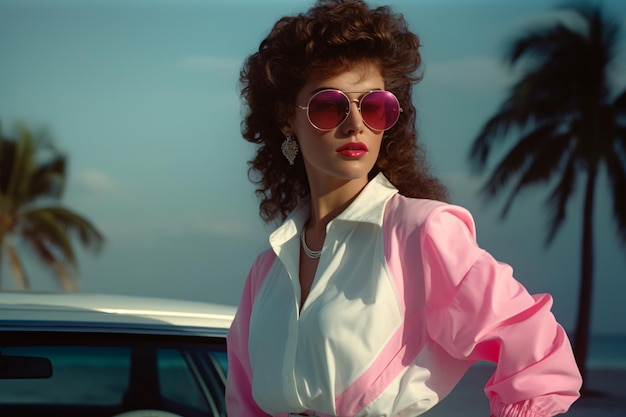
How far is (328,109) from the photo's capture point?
228 centimetres

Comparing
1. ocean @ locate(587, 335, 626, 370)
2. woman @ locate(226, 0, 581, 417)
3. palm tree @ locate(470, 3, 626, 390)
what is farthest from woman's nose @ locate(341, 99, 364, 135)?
ocean @ locate(587, 335, 626, 370)

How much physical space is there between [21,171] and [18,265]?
7.72 ft

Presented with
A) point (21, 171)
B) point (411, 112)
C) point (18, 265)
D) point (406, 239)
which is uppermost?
point (411, 112)

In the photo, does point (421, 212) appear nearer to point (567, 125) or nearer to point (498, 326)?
point (498, 326)

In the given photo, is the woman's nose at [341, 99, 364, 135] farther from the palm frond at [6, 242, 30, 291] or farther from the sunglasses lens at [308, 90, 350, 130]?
the palm frond at [6, 242, 30, 291]

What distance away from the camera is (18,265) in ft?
86.0

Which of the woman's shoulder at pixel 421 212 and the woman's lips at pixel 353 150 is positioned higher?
the woman's lips at pixel 353 150

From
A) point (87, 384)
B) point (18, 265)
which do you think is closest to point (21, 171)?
point (18, 265)

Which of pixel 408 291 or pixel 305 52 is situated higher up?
pixel 305 52

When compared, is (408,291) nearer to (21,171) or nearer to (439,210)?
(439,210)

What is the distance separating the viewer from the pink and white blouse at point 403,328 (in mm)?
2053

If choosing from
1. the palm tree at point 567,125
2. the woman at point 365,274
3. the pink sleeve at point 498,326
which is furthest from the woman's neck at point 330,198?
the palm tree at point 567,125

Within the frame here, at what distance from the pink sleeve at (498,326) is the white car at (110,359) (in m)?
1.04

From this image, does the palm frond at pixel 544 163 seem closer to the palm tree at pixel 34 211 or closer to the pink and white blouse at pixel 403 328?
the palm tree at pixel 34 211
